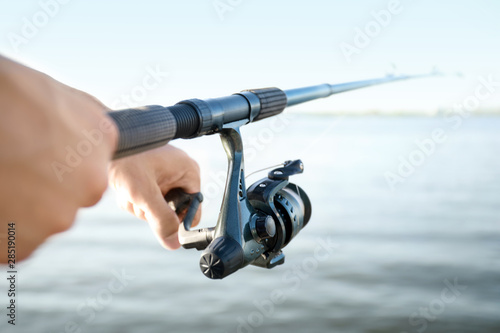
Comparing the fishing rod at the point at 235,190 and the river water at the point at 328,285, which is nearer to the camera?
the fishing rod at the point at 235,190

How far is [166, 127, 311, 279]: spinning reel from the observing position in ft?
4.07

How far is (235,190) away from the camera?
1.28 meters

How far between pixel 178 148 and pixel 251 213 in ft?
0.76

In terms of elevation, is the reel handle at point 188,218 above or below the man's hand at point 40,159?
above

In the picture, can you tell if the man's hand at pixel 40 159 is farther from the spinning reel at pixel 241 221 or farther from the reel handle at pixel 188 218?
the reel handle at pixel 188 218

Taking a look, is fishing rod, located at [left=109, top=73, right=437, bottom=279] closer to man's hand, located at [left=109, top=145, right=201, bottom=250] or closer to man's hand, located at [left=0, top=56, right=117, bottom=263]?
man's hand, located at [left=109, top=145, right=201, bottom=250]

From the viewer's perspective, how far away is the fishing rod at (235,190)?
2.95 ft

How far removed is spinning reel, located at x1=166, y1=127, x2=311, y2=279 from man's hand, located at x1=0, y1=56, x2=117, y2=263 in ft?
2.32

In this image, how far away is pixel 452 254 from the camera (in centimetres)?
496

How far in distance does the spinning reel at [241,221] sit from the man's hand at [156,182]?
3 centimetres

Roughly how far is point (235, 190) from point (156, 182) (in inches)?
6.8

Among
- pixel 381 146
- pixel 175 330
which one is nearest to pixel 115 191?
pixel 175 330

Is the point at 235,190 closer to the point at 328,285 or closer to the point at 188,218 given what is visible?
the point at 188,218

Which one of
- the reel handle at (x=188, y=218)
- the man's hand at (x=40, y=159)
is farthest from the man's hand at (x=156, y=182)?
the man's hand at (x=40, y=159)
